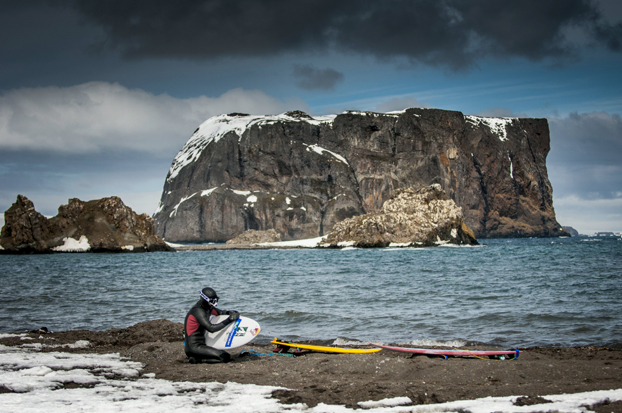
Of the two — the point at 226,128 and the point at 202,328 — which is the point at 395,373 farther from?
the point at 226,128

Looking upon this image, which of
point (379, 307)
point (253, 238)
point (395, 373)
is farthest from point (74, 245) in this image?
point (395, 373)

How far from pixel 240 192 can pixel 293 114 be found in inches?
1641

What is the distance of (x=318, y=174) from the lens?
6875 inches

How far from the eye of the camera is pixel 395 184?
173 m

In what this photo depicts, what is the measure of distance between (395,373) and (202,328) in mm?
3634

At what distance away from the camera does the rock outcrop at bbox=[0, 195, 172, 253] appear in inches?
2918

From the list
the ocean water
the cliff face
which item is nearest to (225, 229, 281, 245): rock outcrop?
the cliff face

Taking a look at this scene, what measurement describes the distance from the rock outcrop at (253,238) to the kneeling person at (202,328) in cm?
12126

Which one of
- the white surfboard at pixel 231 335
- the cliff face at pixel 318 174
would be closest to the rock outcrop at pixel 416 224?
the white surfboard at pixel 231 335

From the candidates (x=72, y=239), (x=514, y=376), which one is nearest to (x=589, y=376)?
(x=514, y=376)

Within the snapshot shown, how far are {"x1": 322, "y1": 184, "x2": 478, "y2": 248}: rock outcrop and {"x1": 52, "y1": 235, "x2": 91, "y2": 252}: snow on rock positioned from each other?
46755mm

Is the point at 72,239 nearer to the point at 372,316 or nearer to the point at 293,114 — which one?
the point at 372,316

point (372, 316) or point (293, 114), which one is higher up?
point (293, 114)

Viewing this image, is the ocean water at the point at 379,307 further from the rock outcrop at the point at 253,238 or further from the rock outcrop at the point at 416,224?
the rock outcrop at the point at 253,238
